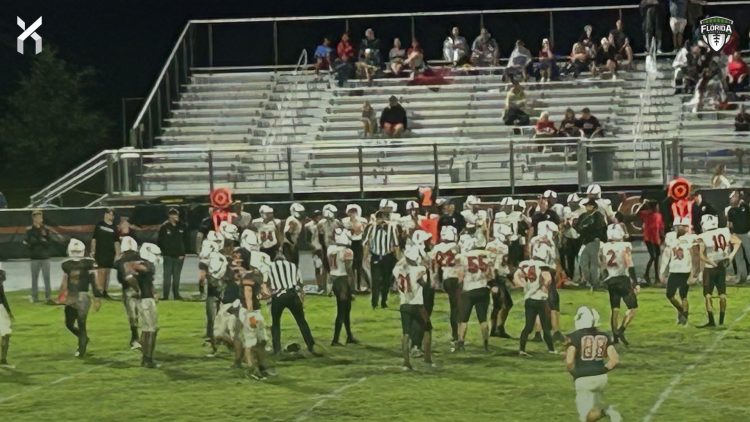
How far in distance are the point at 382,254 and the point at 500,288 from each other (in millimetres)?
3854

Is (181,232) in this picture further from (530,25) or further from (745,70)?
(530,25)

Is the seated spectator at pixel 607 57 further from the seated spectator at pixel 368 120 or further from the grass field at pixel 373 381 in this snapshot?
the grass field at pixel 373 381

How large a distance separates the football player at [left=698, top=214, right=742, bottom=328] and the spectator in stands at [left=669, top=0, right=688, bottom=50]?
1322 centimetres

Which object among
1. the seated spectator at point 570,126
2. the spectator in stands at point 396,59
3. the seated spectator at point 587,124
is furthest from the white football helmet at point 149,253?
the spectator in stands at point 396,59

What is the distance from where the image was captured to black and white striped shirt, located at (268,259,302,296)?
1931cm

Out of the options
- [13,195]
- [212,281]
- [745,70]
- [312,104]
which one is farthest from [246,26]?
[212,281]

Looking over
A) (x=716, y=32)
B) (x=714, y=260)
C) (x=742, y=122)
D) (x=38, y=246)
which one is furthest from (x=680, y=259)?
(x=716, y=32)

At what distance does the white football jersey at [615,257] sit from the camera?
66.4 feet

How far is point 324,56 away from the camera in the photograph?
36656mm

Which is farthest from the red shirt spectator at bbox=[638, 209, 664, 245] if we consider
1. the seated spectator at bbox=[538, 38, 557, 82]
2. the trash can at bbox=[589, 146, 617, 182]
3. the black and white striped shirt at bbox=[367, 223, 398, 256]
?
the seated spectator at bbox=[538, 38, 557, 82]

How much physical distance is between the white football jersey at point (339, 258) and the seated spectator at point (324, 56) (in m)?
15.8

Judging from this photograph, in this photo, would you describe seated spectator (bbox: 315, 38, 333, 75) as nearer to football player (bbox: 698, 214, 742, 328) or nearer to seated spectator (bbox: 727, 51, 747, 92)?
seated spectator (bbox: 727, 51, 747, 92)

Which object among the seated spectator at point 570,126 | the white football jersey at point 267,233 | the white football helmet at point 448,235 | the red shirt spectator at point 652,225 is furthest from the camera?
the seated spectator at point 570,126

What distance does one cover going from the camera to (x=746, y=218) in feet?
87.5
